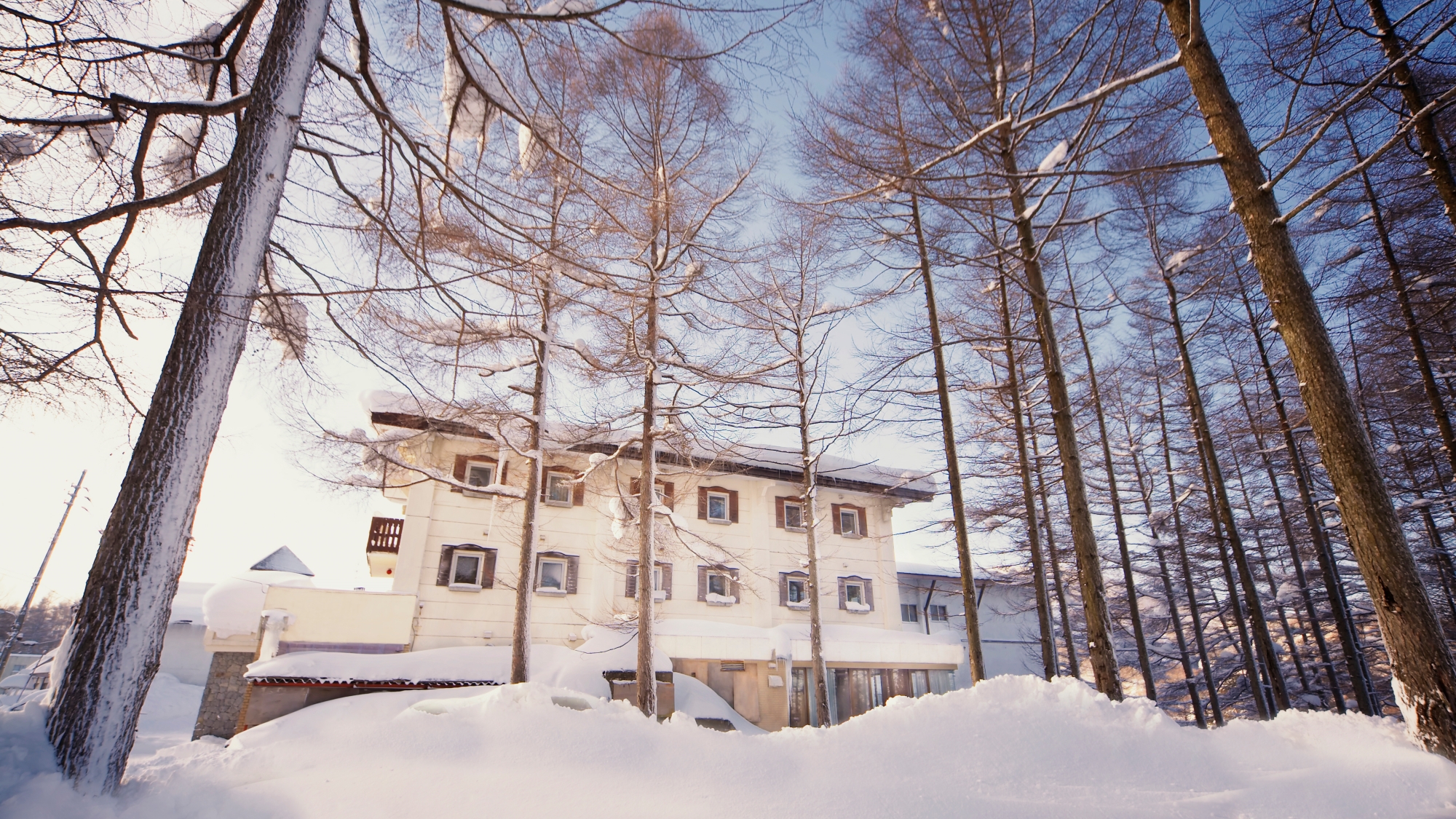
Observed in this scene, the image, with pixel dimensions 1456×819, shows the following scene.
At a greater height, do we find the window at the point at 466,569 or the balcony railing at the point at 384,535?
the balcony railing at the point at 384,535

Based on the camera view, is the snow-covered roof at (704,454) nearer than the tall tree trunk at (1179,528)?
Yes

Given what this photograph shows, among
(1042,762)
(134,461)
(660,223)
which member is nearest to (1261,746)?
(1042,762)

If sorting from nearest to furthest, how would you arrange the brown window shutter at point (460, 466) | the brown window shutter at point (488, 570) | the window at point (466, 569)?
the window at point (466, 569), the brown window shutter at point (488, 570), the brown window shutter at point (460, 466)

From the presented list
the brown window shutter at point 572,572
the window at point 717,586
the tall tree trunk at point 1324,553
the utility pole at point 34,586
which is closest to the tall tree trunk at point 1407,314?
the tall tree trunk at point 1324,553

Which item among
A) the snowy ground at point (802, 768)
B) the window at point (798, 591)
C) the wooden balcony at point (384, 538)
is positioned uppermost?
the wooden balcony at point (384, 538)

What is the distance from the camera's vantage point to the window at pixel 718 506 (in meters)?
20.7

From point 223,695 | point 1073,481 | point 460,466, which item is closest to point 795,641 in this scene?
point 460,466

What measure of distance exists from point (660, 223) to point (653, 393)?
3.87m

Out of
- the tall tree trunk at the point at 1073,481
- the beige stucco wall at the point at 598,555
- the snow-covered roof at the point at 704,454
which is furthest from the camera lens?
the beige stucco wall at the point at 598,555

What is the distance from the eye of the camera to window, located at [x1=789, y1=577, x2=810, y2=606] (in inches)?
820

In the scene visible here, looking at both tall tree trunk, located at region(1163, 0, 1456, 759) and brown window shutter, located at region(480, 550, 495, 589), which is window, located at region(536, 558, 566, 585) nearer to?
brown window shutter, located at region(480, 550, 495, 589)

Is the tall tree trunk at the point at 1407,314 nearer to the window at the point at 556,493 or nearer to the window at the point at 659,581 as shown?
the window at the point at 659,581

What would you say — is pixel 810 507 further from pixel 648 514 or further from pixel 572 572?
pixel 572 572

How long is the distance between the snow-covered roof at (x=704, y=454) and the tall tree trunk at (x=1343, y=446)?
21.4ft
